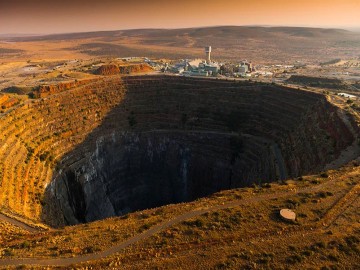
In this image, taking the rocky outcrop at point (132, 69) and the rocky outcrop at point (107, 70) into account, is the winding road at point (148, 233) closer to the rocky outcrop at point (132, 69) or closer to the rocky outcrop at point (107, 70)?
the rocky outcrop at point (107, 70)

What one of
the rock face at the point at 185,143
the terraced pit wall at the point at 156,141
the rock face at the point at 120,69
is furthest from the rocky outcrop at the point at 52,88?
the rock face at the point at 120,69

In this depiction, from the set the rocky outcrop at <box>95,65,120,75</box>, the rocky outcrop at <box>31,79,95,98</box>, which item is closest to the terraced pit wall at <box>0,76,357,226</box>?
the rocky outcrop at <box>31,79,95,98</box>

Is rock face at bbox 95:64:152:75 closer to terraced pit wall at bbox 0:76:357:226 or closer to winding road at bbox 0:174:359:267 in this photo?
terraced pit wall at bbox 0:76:357:226

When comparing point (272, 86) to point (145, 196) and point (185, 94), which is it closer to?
point (185, 94)

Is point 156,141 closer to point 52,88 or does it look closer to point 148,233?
point 52,88

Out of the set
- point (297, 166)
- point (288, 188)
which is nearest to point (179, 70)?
point (297, 166)

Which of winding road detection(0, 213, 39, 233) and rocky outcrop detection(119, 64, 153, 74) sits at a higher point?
rocky outcrop detection(119, 64, 153, 74)
